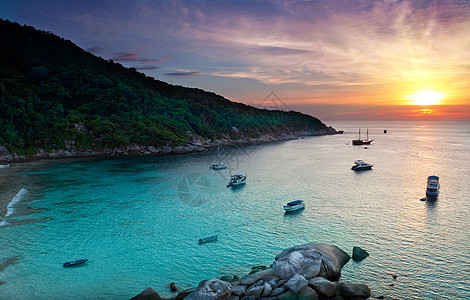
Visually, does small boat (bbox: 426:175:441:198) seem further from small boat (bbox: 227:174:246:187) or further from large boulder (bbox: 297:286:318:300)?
large boulder (bbox: 297:286:318:300)

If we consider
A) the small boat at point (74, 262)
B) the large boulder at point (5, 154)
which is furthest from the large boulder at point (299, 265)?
the large boulder at point (5, 154)

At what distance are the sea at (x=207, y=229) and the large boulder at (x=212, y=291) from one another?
4.22 meters

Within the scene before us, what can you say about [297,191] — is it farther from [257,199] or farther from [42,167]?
[42,167]

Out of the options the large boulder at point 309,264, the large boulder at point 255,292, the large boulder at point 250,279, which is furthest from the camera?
the large boulder at point 309,264

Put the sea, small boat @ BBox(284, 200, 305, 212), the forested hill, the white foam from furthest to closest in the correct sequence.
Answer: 1. the forested hill
2. small boat @ BBox(284, 200, 305, 212)
3. the white foam
4. the sea

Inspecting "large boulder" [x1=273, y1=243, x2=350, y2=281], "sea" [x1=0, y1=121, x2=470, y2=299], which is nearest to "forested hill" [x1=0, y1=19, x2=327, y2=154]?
"sea" [x1=0, y1=121, x2=470, y2=299]

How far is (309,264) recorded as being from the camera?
76.1 feet

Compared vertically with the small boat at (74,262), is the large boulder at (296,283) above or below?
above


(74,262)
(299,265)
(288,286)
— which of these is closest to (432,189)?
(299,265)

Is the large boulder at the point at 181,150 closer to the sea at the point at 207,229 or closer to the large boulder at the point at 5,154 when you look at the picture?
the sea at the point at 207,229

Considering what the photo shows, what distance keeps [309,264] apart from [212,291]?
8133 mm

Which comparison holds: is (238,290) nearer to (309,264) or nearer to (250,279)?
(250,279)

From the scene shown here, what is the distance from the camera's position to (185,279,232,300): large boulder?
1950 centimetres

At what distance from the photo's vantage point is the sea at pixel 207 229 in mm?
24750
